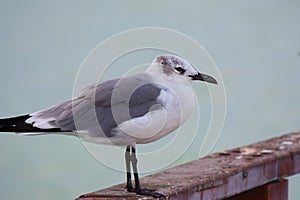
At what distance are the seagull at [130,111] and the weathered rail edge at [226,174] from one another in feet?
0.15

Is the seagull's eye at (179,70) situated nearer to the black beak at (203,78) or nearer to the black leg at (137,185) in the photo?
the black beak at (203,78)

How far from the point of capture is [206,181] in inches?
45.3

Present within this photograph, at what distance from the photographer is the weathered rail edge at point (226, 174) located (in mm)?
1111

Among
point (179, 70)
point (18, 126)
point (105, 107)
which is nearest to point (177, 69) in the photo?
point (179, 70)

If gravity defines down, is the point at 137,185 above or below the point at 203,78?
below

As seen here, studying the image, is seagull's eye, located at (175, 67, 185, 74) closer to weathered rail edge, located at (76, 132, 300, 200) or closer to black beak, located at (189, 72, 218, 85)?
black beak, located at (189, 72, 218, 85)

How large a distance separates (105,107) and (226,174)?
21cm

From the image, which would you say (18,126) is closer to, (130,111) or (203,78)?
(130,111)

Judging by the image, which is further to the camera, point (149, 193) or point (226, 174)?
point (226, 174)

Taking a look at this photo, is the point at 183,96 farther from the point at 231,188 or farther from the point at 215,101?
the point at 231,188

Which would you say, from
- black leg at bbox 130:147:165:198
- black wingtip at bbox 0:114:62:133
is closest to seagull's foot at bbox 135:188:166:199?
black leg at bbox 130:147:165:198

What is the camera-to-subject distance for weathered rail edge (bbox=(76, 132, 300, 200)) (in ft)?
3.65

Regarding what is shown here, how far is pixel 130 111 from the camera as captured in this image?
1176mm

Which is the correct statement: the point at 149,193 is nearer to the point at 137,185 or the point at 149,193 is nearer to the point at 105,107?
the point at 137,185
